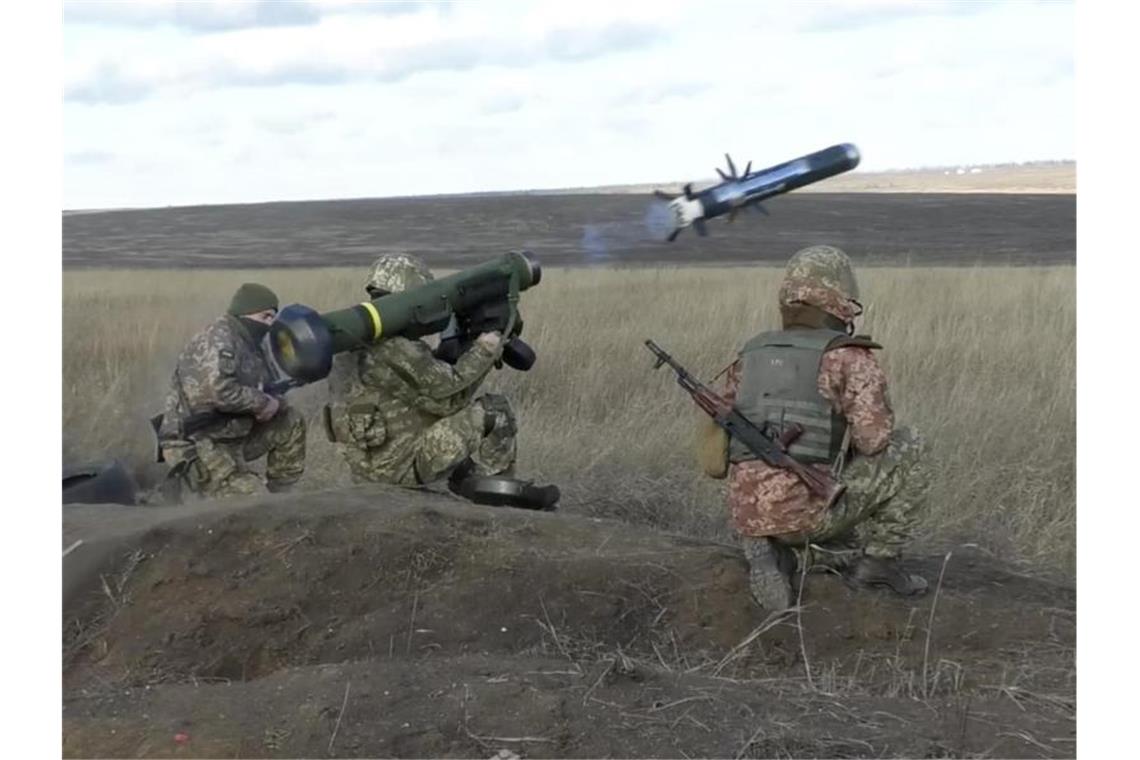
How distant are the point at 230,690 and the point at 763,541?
2.02 meters

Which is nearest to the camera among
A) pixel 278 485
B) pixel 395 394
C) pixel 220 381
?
pixel 395 394

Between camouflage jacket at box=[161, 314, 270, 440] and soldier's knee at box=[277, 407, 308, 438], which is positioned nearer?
camouflage jacket at box=[161, 314, 270, 440]

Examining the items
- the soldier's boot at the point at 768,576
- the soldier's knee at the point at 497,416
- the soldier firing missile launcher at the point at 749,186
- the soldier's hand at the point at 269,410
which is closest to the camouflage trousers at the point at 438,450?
the soldier's knee at the point at 497,416

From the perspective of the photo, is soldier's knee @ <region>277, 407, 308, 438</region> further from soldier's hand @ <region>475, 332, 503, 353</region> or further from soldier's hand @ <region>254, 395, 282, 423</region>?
soldier's hand @ <region>475, 332, 503, 353</region>

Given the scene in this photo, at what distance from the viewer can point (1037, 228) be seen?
1659 centimetres

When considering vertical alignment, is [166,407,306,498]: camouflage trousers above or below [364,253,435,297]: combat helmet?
below

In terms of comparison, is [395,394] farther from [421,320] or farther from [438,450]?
[421,320]

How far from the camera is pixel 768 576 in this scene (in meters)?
5.38

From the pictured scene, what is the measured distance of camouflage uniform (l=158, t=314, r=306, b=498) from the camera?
719 centimetres

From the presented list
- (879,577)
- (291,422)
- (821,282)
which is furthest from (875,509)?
(291,422)

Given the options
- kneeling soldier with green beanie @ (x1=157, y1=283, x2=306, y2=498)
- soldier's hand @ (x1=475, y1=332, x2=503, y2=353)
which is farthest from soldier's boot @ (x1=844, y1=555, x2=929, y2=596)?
kneeling soldier with green beanie @ (x1=157, y1=283, x2=306, y2=498)

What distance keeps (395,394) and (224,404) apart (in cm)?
90

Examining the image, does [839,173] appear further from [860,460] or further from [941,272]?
[941,272]

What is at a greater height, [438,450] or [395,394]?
[395,394]
